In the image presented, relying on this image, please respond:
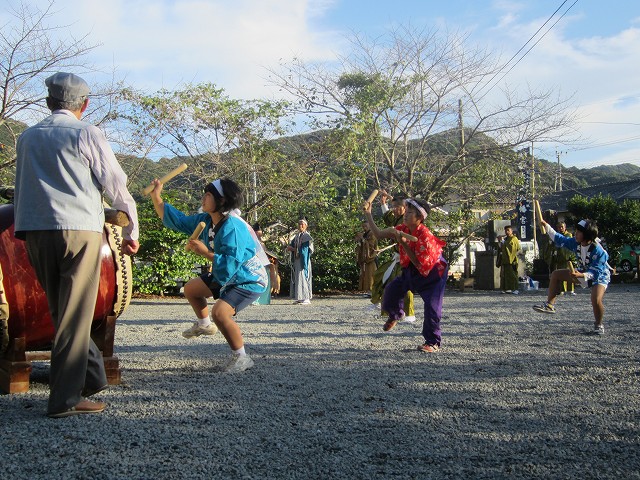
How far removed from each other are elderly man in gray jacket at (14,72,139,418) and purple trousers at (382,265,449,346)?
3213 millimetres

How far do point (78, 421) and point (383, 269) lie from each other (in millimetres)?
5314

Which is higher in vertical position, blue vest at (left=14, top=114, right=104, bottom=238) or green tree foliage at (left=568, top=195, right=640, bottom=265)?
green tree foliage at (left=568, top=195, right=640, bottom=265)

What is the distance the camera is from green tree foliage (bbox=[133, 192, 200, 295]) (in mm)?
13500

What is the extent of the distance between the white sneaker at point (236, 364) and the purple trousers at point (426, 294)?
1.80m

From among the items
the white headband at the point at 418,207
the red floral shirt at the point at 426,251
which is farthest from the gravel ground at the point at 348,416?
the white headband at the point at 418,207

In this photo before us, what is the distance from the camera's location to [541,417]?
336 centimetres

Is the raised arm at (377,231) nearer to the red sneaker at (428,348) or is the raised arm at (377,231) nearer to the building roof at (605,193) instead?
the red sneaker at (428,348)

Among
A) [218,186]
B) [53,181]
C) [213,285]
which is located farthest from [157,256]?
[53,181]

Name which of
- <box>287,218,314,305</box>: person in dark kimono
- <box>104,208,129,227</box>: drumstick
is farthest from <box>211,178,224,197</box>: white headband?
<box>287,218,314,305</box>: person in dark kimono

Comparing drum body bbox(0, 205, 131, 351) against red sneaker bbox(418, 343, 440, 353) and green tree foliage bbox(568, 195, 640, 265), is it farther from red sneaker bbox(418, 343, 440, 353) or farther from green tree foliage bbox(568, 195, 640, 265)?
green tree foliage bbox(568, 195, 640, 265)

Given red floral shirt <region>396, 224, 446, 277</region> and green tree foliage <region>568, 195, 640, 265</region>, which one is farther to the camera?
green tree foliage <region>568, 195, 640, 265</region>

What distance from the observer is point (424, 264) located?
19.0ft

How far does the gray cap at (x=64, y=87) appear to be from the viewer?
340 cm

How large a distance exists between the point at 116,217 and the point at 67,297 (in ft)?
1.90
